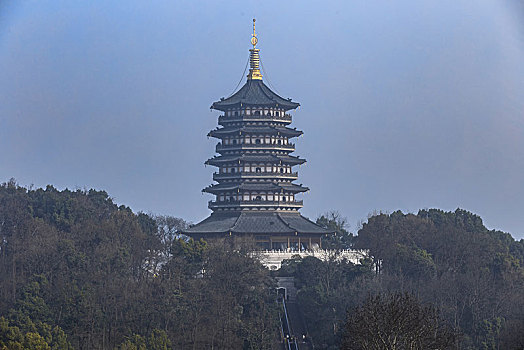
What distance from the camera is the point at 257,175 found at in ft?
284

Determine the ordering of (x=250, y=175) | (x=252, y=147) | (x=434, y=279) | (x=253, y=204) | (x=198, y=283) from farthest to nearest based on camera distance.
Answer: (x=252, y=147), (x=250, y=175), (x=253, y=204), (x=434, y=279), (x=198, y=283)

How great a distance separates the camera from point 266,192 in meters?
86.5

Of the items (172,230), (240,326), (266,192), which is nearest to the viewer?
(240,326)

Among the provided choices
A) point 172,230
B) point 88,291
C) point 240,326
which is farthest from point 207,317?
point 172,230

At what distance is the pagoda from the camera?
3327 inches

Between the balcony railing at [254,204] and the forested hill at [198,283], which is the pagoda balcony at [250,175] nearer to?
the balcony railing at [254,204]

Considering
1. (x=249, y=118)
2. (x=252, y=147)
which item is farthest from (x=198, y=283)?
(x=249, y=118)

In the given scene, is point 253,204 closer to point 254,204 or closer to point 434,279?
point 254,204

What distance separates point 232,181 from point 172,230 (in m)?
19.3

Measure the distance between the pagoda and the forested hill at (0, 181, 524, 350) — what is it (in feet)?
13.0

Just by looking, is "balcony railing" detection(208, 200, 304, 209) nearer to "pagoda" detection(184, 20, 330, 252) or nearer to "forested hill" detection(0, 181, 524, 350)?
"pagoda" detection(184, 20, 330, 252)

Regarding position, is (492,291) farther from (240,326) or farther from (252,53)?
(252,53)

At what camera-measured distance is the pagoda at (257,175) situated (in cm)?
8450

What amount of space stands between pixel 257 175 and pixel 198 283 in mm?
15999
